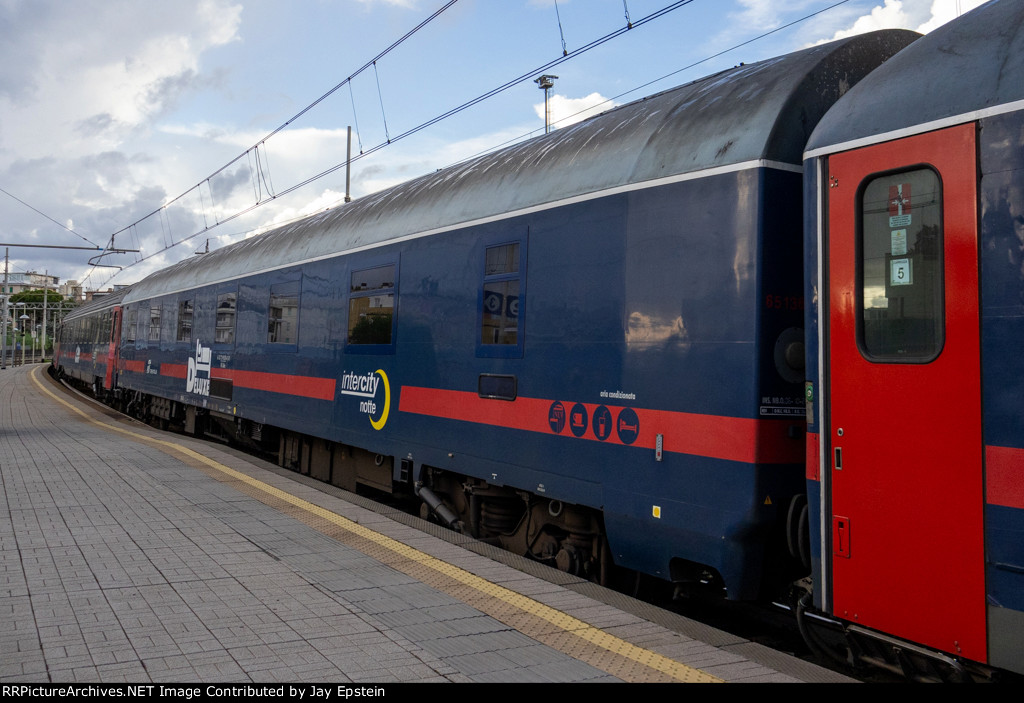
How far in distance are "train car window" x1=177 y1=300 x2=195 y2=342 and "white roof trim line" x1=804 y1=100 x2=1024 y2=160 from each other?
1329cm

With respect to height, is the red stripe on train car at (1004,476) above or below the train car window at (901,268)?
below

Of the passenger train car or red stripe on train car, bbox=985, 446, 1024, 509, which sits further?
the passenger train car

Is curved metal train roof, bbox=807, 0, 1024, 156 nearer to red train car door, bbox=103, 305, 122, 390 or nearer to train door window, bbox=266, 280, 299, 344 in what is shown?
train door window, bbox=266, 280, 299, 344

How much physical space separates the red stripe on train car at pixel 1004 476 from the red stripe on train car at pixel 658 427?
1165 millimetres

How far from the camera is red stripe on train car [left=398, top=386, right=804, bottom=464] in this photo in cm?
436

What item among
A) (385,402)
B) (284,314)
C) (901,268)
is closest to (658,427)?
(901,268)

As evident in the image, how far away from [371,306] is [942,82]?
5.88 m

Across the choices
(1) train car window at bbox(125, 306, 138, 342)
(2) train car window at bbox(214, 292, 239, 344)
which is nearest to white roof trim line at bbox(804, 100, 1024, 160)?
(2) train car window at bbox(214, 292, 239, 344)

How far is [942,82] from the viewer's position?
369 centimetres

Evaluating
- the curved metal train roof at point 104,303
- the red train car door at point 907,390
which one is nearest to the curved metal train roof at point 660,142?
the red train car door at point 907,390

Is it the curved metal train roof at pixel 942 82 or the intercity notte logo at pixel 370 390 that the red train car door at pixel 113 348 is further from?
the curved metal train roof at pixel 942 82

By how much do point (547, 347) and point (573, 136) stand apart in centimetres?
172

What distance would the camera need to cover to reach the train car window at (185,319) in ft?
50.4
